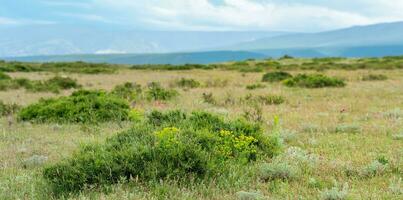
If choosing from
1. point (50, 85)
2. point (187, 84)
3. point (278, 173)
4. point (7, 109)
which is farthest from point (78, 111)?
point (187, 84)

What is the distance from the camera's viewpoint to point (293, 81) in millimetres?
27016

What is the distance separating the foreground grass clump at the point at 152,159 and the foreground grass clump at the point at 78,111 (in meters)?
5.48

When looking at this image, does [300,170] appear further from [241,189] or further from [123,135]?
[123,135]

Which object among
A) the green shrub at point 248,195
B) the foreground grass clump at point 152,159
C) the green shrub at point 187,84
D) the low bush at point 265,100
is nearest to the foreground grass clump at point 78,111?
the low bush at point 265,100

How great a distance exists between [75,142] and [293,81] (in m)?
18.3

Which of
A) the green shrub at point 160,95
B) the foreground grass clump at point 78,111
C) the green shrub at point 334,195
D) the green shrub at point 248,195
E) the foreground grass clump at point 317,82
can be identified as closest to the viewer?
the green shrub at point 334,195

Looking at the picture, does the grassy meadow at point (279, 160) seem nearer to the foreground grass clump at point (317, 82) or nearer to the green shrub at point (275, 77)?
the foreground grass clump at point (317, 82)

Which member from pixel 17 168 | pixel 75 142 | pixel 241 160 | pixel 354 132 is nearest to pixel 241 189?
pixel 241 160

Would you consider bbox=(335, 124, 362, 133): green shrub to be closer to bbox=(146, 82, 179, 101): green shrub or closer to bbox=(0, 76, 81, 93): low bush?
bbox=(146, 82, 179, 101): green shrub

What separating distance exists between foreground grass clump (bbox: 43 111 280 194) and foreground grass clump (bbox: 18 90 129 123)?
18.0 ft

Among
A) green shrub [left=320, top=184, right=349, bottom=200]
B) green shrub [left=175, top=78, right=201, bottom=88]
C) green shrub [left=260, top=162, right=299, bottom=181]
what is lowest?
green shrub [left=175, top=78, right=201, bottom=88]

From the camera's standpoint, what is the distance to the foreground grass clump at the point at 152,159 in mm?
6641

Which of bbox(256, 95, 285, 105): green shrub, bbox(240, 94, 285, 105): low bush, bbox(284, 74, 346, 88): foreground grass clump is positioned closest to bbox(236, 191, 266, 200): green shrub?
bbox(240, 94, 285, 105): low bush

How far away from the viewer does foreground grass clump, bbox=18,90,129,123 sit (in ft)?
44.9
